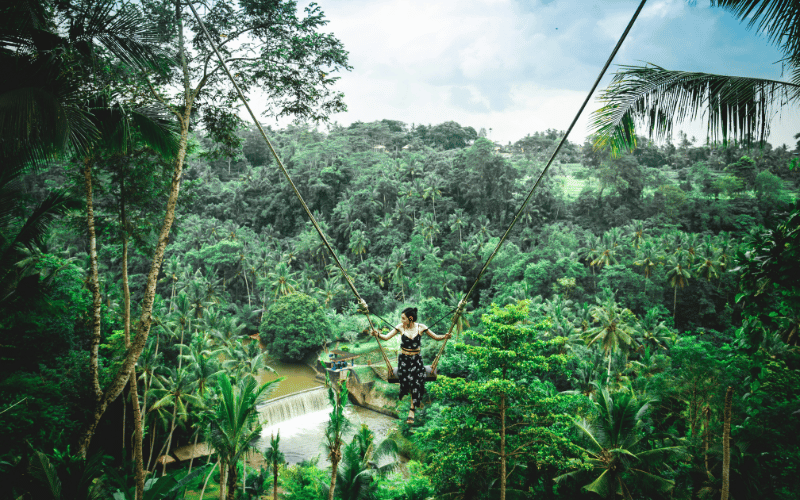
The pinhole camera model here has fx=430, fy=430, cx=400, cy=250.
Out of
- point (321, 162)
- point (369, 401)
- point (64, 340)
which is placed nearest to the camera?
point (64, 340)

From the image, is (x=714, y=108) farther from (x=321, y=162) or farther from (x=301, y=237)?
(x=321, y=162)

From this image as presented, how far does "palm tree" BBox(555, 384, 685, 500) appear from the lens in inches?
434

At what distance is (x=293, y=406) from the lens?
21891mm

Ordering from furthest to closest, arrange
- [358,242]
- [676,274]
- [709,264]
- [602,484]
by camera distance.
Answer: [358,242], [676,274], [709,264], [602,484]

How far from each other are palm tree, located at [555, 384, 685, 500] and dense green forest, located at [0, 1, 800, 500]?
A: 0.06 metres

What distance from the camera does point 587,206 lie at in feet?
122

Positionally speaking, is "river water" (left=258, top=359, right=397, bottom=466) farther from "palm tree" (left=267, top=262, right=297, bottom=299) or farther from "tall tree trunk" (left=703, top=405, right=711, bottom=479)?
"tall tree trunk" (left=703, top=405, right=711, bottom=479)

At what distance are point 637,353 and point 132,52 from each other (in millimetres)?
23774

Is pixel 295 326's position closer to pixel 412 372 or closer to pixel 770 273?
pixel 412 372

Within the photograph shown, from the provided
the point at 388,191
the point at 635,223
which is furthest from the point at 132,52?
the point at 388,191

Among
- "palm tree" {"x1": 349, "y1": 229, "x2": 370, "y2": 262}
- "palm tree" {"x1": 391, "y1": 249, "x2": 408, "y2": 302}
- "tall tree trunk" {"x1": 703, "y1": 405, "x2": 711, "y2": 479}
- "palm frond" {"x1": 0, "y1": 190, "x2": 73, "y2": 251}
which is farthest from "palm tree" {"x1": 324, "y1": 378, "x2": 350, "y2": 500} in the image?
"palm tree" {"x1": 349, "y1": 229, "x2": 370, "y2": 262}

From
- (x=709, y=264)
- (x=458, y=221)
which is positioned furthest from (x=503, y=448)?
(x=458, y=221)

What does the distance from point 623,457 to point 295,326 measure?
2020 cm

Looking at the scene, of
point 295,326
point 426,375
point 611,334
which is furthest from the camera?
point 295,326
